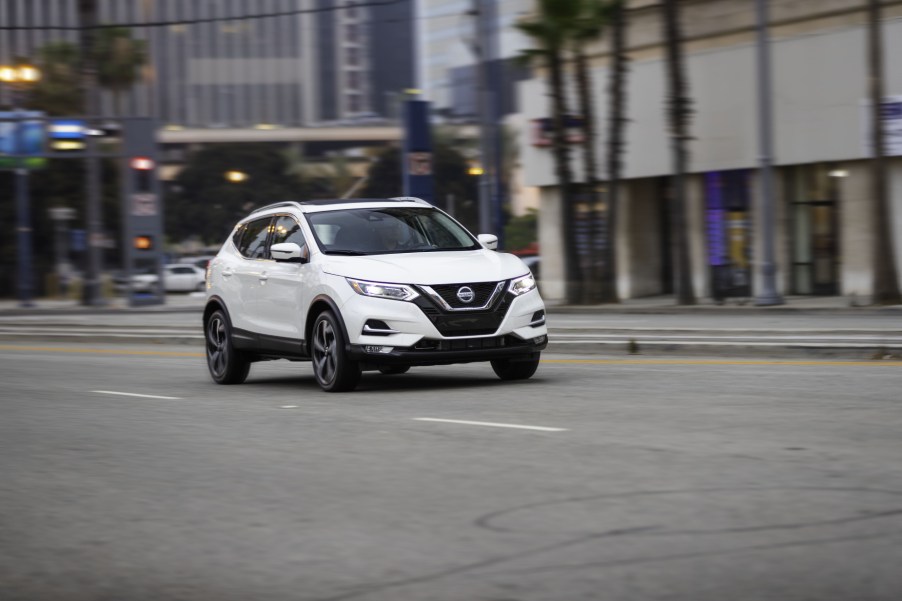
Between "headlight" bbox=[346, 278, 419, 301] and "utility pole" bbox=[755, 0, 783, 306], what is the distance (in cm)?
1797

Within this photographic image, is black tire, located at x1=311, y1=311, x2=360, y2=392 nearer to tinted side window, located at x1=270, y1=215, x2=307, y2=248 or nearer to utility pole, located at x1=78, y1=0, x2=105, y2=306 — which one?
tinted side window, located at x1=270, y1=215, x2=307, y2=248

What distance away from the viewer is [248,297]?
14273 mm

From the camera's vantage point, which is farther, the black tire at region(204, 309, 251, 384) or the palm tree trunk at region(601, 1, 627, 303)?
the palm tree trunk at region(601, 1, 627, 303)

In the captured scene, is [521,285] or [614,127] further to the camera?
[614,127]

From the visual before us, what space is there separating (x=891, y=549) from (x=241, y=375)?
10239 mm

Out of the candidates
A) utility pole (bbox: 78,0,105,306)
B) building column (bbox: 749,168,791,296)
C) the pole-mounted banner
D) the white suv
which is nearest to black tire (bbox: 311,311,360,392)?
the white suv

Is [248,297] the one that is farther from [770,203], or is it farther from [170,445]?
[770,203]

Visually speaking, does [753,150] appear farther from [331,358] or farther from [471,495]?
[471,495]

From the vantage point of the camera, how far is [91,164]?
158 feet

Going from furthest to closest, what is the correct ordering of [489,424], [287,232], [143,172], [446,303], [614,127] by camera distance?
[143,172], [614,127], [287,232], [446,303], [489,424]

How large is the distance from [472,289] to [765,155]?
17.9 m

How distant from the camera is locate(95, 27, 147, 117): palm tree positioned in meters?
78.8

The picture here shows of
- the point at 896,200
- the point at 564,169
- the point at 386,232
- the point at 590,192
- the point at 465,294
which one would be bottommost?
the point at 465,294

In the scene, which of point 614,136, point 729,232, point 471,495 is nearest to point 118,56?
point 729,232
